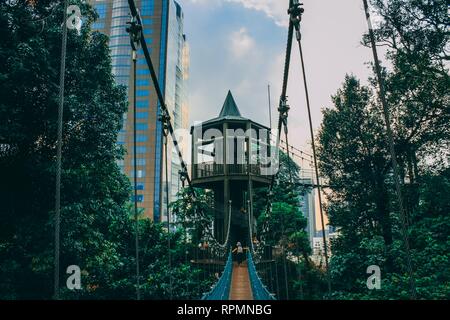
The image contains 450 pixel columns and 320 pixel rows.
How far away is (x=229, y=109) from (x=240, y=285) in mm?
13937

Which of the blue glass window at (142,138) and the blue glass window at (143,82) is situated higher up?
the blue glass window at (143,82)

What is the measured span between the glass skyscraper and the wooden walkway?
5629cm

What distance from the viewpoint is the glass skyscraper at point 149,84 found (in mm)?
73062

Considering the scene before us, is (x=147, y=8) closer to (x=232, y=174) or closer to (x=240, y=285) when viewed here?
(x=232, y=174)

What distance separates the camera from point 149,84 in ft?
253

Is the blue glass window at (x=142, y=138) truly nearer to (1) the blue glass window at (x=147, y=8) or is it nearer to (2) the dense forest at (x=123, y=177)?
(1) the blue glass window at (x=147, y=8)

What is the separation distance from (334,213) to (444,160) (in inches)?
242

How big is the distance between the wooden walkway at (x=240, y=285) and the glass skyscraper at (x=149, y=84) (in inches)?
2216
